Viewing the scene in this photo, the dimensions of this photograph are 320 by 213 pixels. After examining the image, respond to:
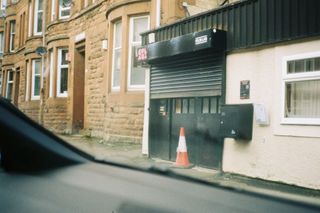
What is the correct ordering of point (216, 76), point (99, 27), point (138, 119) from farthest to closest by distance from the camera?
point (99, 27), point (138, 119), point (216, 76)

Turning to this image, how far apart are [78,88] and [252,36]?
10970 millimetres

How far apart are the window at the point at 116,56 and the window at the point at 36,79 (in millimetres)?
7501

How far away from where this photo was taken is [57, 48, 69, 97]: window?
18.2m

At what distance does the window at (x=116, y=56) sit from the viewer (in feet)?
44.3

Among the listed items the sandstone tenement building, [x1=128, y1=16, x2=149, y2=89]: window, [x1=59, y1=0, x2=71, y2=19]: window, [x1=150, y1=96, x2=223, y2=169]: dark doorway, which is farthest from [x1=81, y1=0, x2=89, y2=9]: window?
[x1=150, y1=96, x2=223, y2=169]: dark doorway

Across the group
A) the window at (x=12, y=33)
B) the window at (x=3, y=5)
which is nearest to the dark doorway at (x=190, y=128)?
the window at (x=12, y=33)

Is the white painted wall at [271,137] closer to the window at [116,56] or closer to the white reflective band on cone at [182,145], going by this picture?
the white reflective band on cone at [182,145]

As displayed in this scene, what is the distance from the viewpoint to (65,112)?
691 inches

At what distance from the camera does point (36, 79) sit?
21.0 metres

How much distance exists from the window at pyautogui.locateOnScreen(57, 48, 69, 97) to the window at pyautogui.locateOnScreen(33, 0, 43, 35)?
12.9 feet

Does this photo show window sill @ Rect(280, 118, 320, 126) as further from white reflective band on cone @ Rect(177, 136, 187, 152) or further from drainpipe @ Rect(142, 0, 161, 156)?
drainpipe @ Rect(142, 0, 161, 156)

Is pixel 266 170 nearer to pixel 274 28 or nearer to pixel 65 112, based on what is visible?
pixel 274 28

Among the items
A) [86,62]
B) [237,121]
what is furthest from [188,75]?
[86,62]

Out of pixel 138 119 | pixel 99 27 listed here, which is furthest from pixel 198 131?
pixel 99 27
